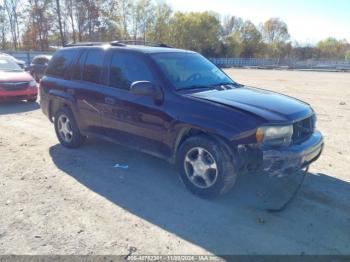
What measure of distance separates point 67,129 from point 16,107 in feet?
17.6

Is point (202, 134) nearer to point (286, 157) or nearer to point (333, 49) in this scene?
point (286, 157)

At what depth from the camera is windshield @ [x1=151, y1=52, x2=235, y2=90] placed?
441 centimetres

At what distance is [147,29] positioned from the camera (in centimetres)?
6247

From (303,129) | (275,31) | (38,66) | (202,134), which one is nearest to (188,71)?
(202,134)

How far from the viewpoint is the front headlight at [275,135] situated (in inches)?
139

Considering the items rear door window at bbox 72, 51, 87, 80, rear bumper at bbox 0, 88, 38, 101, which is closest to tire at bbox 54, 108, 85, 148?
rear door window at bbox 72, 51, 87, 80

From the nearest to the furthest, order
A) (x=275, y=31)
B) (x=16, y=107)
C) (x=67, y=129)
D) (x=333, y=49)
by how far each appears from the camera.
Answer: (x=67, y=129), (x=16, y=107), (x=333, y=49), (x=275, y=31)

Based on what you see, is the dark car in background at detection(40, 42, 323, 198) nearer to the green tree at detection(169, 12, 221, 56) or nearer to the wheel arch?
the wheel arch

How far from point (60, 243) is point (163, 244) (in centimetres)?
102

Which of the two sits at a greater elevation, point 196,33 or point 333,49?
point 196,33

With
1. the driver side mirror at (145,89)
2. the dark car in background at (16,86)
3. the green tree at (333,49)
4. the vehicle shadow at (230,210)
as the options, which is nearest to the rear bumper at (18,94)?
the dark car in background at (16,86)

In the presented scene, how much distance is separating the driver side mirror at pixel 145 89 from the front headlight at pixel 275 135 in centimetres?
141

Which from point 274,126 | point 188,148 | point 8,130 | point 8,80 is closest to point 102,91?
point 188,148

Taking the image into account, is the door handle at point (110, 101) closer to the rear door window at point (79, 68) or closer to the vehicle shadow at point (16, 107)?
the rear door window at point (79, 68)
